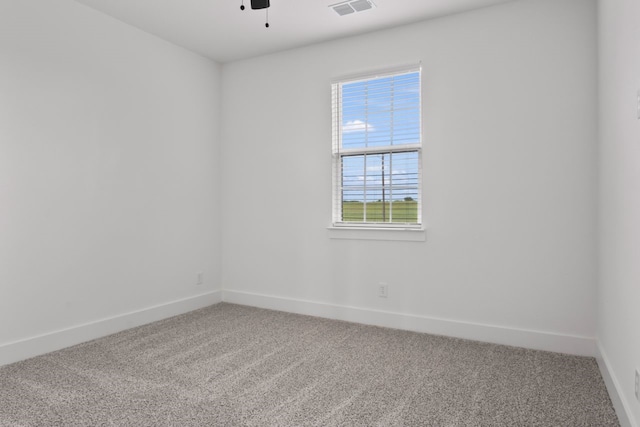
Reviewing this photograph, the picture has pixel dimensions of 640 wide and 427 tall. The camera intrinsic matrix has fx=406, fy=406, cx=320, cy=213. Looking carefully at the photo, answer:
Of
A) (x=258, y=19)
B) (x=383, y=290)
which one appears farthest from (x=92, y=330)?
(x=258, y=19)

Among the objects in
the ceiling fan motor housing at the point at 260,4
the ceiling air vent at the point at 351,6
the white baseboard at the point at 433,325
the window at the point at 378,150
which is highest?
the ceiling air vent at the point at 351,6

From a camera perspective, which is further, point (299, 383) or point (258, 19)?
point (258, 19)

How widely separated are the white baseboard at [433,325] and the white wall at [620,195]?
291 millimetres

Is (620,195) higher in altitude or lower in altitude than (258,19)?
lower

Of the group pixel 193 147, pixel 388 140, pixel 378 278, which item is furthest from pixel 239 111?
pixel 378 278

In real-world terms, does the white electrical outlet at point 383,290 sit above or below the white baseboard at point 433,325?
above

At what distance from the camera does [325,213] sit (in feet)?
13.4

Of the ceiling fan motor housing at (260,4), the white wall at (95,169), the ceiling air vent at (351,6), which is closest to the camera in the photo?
the ceiling fan motor housing at (260,4)

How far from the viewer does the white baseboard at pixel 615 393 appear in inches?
74.9

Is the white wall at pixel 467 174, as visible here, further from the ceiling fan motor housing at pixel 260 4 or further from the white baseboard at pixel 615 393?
the ceiling fan motor housing at pixel 260 4

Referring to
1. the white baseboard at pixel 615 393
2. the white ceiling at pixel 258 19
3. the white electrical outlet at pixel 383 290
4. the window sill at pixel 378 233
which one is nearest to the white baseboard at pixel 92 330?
the window sill at pixel 378 233

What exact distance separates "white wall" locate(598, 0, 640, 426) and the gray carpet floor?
364 millimetres

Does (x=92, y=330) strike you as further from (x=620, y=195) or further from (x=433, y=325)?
(x=620, y=195)

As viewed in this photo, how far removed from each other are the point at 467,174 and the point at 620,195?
1.33 meters
